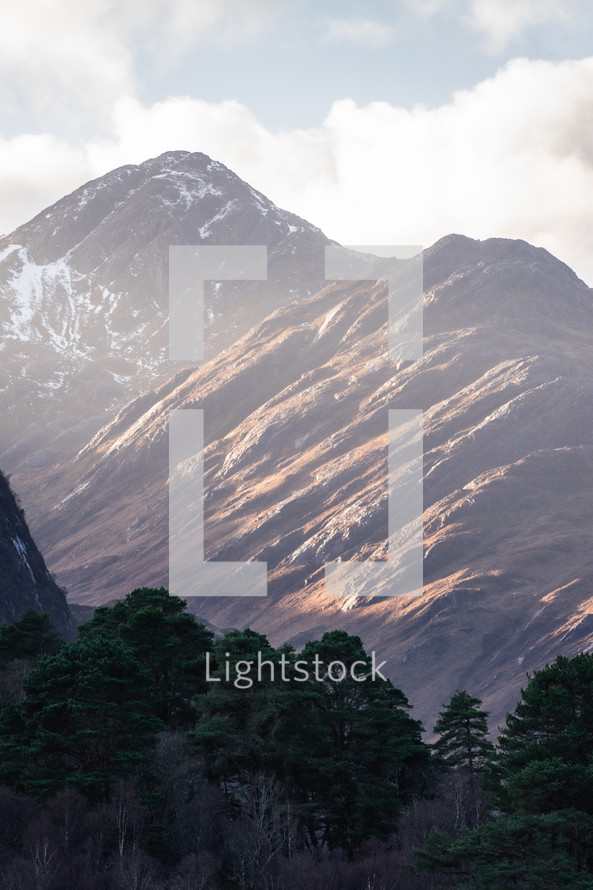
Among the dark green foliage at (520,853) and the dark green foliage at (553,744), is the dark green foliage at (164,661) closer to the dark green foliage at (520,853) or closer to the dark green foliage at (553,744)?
the dark green foliage at (553,744)

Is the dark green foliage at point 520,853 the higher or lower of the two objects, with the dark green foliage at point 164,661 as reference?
lower

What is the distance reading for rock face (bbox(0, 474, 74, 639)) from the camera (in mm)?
93625

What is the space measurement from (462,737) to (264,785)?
24914 millimetres

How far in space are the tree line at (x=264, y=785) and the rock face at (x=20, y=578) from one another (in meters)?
38.2

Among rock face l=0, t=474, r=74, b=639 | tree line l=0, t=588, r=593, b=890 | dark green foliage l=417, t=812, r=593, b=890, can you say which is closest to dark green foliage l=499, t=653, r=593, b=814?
tree line l=0, t=588, r=593, b=890

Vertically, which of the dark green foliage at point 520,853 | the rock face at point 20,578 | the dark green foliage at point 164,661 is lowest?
the dark green foliage at point 520,853

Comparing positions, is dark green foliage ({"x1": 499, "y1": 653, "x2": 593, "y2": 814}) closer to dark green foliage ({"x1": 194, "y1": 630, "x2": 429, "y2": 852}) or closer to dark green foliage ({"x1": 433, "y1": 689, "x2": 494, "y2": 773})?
dark green foliage ({"x1": 194, "y1": 630, "x2": 429, "y2": 852})

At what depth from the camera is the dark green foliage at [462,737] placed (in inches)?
2640

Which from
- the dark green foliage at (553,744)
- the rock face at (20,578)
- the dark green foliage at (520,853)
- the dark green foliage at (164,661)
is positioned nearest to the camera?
the dark green foliage at (520,853)

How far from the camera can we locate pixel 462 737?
68375 millimetres

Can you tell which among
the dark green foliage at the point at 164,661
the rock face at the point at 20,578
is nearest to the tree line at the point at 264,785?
the dark green foliage at the point at 164,661

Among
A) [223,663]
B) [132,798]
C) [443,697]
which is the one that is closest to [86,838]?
[132,798]

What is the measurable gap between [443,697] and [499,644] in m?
15.0

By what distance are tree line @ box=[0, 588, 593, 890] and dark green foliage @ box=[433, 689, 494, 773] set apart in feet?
31.7
